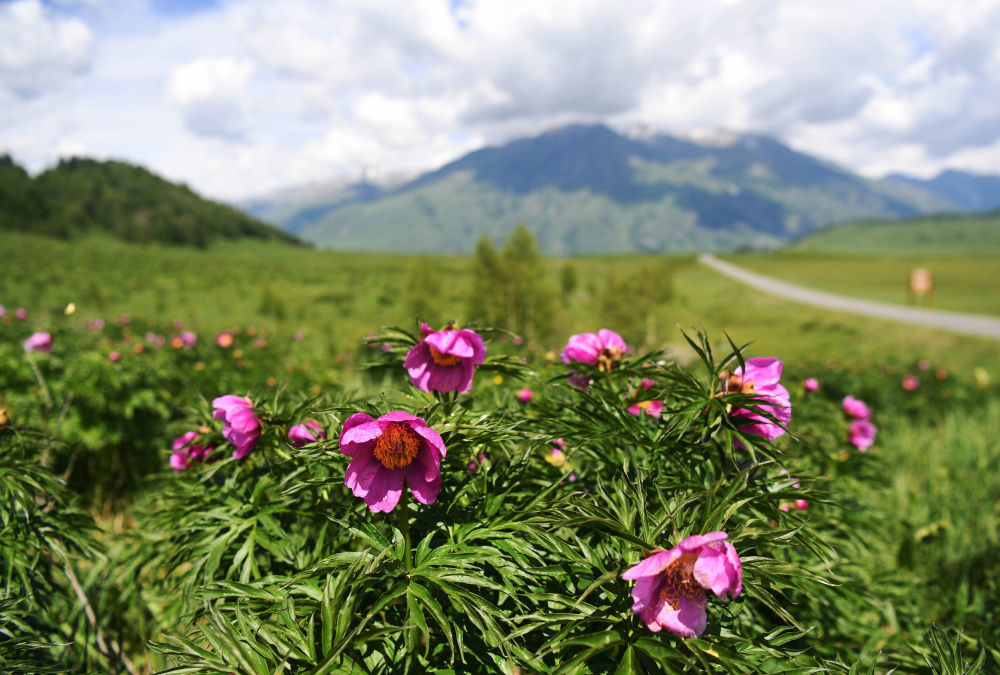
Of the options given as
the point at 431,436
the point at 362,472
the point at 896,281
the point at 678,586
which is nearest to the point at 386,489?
the point at 362,472

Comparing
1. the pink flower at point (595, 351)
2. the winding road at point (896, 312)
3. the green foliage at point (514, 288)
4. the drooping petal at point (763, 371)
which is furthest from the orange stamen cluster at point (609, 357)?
the winding road at point (896, 312)

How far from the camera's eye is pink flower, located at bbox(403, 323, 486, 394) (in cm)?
145

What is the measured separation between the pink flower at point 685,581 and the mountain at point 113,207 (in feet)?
301

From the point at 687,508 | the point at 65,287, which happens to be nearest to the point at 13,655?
the point at 687,508

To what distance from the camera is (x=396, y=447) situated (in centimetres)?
114

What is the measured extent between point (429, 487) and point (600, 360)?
84cm

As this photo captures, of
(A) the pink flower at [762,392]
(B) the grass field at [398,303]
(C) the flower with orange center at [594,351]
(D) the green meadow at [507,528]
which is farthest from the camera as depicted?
(B) the grass field at [398,303]

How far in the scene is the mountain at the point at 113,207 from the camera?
71750 millimetres

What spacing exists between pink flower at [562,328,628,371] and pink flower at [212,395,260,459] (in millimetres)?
1050

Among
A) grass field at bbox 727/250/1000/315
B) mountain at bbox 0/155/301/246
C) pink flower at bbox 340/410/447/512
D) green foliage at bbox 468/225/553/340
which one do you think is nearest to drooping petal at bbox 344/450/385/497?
pink flower at bbox 340/410/447/512

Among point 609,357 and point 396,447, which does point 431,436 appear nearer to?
point 396,447

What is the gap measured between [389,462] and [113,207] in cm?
11405

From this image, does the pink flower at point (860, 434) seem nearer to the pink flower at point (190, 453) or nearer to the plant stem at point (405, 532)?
the plant stem at point (405, 532)

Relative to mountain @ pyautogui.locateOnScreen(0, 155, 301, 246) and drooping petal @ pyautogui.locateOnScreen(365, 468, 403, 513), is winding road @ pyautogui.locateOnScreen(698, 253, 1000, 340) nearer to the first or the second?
drooping petal @ pyautogui.locateOnScreen(365, 468, 403, 513)
